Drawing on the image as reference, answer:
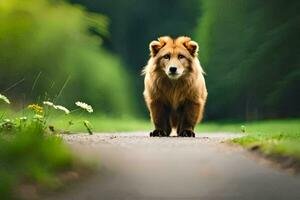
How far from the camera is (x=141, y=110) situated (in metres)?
13.4

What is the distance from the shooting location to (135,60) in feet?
51.9

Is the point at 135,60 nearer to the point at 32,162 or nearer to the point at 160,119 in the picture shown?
Answer: the point at 160,119

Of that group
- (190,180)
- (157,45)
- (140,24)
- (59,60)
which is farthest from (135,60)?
(190,180)

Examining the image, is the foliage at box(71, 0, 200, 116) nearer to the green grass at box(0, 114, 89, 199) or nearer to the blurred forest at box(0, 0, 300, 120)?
the blurred forest at box(0, 0, 300, 120)

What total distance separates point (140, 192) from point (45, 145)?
0.68m

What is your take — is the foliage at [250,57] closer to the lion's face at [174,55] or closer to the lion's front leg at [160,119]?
the lion's face at [174,55]

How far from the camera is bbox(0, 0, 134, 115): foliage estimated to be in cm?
964

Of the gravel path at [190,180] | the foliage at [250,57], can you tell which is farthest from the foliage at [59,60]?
the gravel path at [190,180]

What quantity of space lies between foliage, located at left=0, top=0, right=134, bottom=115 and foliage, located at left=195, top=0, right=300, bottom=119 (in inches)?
73.0

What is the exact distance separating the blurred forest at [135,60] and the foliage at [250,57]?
0.05 ft

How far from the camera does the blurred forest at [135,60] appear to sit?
32.9 feet

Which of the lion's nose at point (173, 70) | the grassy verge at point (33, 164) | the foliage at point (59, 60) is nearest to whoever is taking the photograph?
the grassy verge at point (33, 164)

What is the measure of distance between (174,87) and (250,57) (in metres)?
4.14

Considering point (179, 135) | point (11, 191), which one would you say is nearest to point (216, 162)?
point (11, 191)
